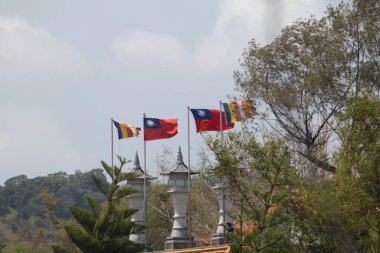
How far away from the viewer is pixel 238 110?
122 ft

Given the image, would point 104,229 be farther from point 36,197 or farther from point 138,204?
point 36,197

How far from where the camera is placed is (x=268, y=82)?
4009 cm

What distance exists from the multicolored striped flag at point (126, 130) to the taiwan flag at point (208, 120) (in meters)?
3.29

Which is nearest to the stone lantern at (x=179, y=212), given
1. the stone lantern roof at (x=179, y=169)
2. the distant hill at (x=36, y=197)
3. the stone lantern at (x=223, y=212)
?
the stone lantern roof at (x=179, y=169)

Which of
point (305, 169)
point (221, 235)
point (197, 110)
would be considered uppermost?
point (197, 110)

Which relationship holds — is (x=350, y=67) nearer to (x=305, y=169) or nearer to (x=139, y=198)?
(x=305, y=169)

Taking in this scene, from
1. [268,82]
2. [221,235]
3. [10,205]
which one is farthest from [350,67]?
[10,205]

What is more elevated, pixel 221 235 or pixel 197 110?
pixel 197 110

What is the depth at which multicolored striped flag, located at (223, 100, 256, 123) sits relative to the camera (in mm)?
36594

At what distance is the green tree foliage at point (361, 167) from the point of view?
26.8m

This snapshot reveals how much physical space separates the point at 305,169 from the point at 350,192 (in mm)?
5198

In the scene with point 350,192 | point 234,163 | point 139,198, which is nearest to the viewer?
point 350,192

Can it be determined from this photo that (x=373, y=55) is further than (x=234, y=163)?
Yes

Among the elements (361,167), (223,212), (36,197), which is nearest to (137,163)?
(223,212)
